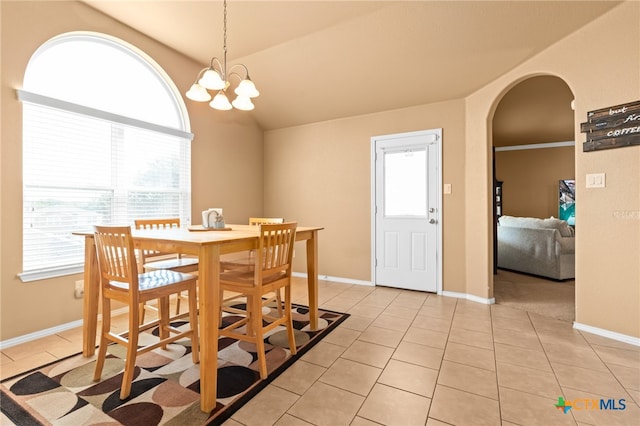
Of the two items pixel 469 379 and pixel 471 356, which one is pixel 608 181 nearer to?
pixel 471 356

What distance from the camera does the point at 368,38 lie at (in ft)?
9.80

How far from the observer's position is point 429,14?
8.65 feet

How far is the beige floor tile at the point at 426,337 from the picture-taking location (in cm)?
237

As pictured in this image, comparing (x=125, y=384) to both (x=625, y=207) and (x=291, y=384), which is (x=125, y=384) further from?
(x=625, y=207)

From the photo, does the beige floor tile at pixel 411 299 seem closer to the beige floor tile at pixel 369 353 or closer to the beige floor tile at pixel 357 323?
the beige floor tile at pixel 357 323

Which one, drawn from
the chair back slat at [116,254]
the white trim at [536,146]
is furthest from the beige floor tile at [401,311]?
A: the white trim at [536,146]

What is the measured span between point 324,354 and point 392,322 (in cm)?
92

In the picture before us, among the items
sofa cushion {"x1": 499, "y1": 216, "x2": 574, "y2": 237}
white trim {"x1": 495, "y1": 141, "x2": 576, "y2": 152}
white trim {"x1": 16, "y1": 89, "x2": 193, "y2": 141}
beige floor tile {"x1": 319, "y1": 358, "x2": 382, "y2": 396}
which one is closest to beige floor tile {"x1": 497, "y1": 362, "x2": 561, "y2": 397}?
beige floor tile {"x1": 319, "y1": 358, "x2": 382, "y2": 396}

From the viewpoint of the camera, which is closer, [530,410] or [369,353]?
[530,410]

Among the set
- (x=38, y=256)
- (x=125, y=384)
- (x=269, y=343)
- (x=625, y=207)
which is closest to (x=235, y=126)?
(x=38, y=256)

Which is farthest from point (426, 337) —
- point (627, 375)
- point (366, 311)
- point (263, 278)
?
point (263, 278)

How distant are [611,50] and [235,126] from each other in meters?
4.13

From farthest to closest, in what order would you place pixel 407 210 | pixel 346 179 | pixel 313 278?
pixel 346 179 < pixel 407 210 < pixel 313 278

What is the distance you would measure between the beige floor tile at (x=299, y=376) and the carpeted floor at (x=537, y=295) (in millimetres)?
2523
